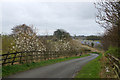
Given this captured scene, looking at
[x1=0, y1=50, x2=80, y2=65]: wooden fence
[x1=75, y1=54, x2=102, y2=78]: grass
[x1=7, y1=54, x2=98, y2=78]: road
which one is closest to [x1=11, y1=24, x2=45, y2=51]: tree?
[x1=0, y1=50, x2=80, y2=65]: wooden fence

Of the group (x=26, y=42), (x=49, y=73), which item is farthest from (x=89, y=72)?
(x=26, y=42)

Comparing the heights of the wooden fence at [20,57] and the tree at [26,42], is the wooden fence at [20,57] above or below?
below

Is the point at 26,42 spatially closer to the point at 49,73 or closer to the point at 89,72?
the point at 49,73

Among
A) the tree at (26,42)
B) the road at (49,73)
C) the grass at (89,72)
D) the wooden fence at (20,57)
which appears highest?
the tree at (26,42)

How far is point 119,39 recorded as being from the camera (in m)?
8.43

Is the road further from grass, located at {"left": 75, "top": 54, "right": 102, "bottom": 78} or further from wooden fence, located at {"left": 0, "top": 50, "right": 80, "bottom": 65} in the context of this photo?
wooden fence, located at {"left": 0, "top": 50, "right": 80, "bottom": 65}

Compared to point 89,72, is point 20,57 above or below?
above

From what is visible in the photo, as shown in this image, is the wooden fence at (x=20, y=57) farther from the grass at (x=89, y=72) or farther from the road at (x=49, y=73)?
the grass at (x=89, y=72)

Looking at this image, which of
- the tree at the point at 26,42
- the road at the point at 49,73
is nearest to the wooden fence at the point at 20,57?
the tree at the point at 26,42

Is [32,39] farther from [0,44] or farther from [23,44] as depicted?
[0,44]

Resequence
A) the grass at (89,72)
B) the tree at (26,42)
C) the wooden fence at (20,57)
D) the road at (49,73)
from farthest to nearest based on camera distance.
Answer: the tree at (26,42) → the wooden fence at (20,57) → the grass at (89,72) → the road at (49,73)

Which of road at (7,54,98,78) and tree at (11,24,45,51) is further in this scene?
tree at (11,24,45,51)

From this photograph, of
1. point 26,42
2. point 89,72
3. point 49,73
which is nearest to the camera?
→ point 49,73

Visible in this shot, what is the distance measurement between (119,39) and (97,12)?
78.1 inches
